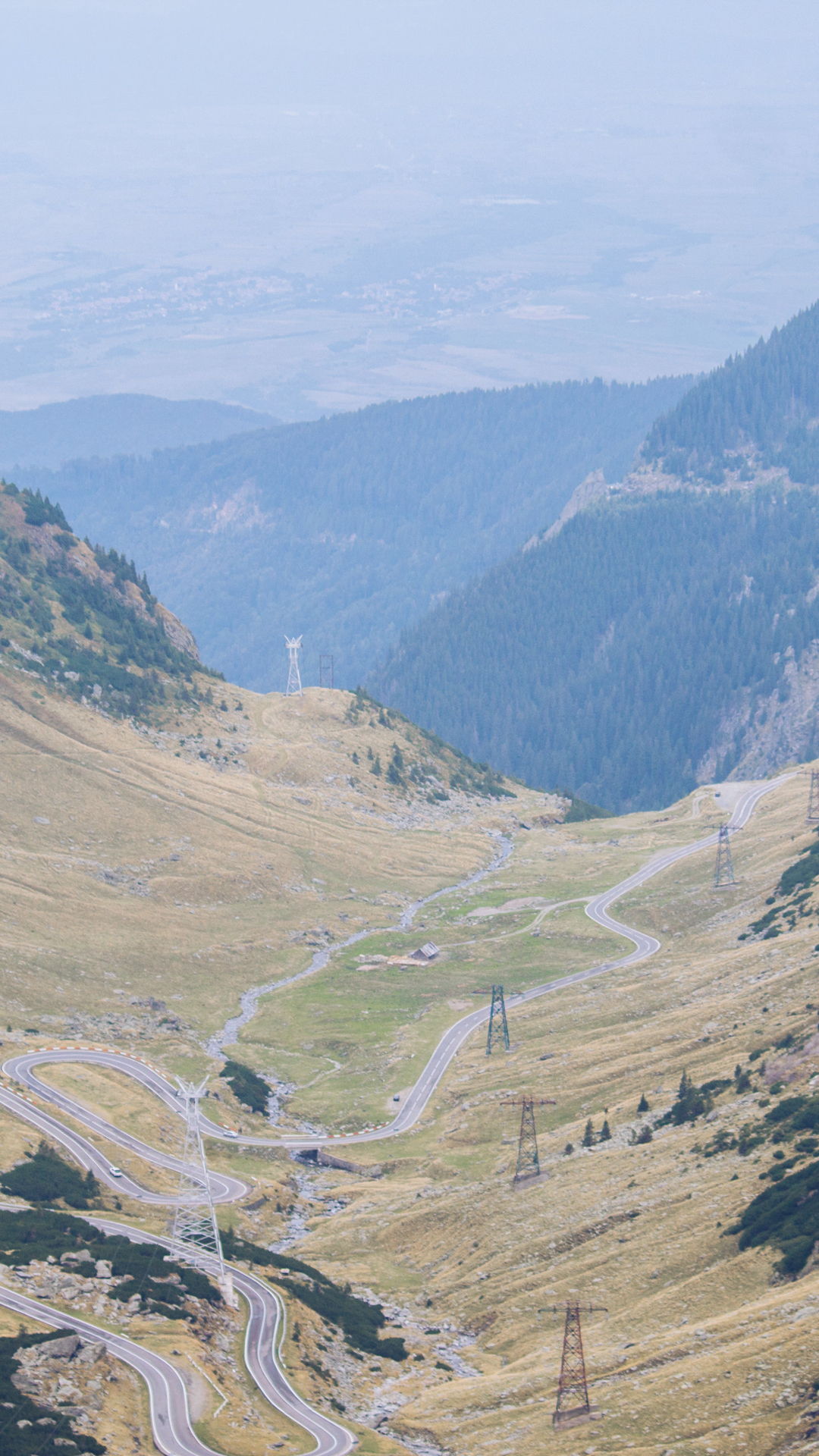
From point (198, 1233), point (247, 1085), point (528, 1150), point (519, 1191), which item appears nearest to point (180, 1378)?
point (198, 1233)

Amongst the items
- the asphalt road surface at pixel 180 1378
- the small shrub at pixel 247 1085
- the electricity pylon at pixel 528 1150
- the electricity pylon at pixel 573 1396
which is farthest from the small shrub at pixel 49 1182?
the electricity pylon at pixel 573 1396

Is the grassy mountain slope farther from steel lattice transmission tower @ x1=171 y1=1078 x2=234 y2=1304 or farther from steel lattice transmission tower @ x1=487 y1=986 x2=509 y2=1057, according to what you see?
steel lattice transmission tower @ x1=171 y1=1078 x2=234 y2=1304

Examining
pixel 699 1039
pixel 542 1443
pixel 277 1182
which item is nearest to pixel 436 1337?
pixel 542 1443

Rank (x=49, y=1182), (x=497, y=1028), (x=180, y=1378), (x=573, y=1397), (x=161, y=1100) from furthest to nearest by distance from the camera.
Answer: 1. (x=497, y=1028)
2. (x=161, y=1100)
3. (x=49, y=1182)
4. (x=180, y=1378)
5. (x=573, y=1397)

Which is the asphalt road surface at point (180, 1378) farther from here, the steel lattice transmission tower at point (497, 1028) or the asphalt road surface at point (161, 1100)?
the steel lattice transmission tower at point (497, 1028)

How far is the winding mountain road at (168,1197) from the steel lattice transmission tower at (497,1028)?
444 centimetres

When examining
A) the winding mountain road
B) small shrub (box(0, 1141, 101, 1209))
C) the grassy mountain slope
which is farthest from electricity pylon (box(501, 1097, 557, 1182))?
small shrub (box(0, 1141, 101, 1209))

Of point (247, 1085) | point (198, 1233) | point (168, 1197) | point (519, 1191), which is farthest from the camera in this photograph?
point (247, 1085)

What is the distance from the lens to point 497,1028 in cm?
18375

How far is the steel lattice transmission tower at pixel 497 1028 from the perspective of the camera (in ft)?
569

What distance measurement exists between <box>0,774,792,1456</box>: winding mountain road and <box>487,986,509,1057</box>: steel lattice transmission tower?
14.6ft

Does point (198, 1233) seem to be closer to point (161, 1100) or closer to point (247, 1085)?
point (161, 1100)

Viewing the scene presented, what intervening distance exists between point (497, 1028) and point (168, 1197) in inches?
2466

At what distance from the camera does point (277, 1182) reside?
473 feet
